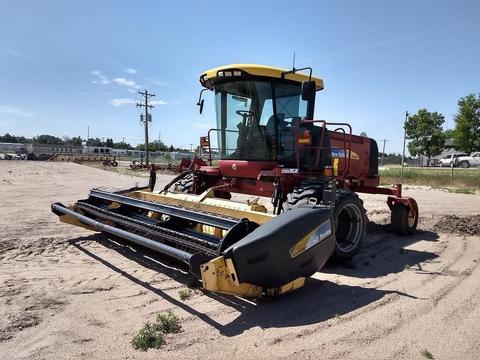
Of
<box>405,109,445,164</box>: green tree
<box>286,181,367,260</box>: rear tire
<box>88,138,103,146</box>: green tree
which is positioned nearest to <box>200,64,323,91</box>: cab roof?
<box>286,181,367,260</box>: rear tire

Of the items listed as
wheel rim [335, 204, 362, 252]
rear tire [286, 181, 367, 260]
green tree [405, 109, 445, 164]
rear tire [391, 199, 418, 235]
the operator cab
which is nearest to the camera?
rear tire [286, 181, 367, 260]

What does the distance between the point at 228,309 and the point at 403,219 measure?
Result: 5274mm

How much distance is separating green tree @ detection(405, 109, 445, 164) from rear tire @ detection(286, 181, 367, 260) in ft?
148

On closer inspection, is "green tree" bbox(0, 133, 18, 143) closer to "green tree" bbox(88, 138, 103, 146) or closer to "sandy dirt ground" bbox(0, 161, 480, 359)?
"green tree" bbox(88, 138, 103, 146)

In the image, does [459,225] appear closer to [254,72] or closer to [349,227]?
[349,227]

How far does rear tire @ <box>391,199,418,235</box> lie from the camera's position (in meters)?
8.16

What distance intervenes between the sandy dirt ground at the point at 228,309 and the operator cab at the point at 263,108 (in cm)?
235

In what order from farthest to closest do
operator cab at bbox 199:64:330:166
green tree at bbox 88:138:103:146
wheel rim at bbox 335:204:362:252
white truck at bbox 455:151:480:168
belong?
green tree at bbox 88:138:103:146 < white truck at bbox 455:151:480:168 < operator cab at bbox 199:64:330:166 < wheel rim at bbox 335:204:362:252

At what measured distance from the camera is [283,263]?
395 centimetres

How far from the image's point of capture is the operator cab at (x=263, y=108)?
7145 millimetres

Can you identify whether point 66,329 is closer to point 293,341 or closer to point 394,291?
point 293,341

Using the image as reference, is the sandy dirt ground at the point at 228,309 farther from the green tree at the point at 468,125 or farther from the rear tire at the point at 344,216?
the green tree at the point at 468,125

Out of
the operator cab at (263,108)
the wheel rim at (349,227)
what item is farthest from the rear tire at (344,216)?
the operator cab at (263,108)

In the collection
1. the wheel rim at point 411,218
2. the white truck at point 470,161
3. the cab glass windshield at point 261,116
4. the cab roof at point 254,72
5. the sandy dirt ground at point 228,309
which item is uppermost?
the cab roof at point 254,72
